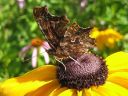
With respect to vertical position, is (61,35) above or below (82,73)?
above

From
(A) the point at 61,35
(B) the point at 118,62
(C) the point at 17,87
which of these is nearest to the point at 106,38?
(B) the point at 118,62

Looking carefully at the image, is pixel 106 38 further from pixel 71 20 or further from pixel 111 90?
pixel 111 90

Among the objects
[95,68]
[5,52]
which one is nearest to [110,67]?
[95,68]

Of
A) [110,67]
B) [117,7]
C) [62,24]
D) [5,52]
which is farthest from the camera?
[117,7]

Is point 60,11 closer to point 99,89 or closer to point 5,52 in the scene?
point 5,52

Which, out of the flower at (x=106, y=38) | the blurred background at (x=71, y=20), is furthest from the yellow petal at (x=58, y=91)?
the flower at (x=106, y=38)

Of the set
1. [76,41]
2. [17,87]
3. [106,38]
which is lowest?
[106,38]
